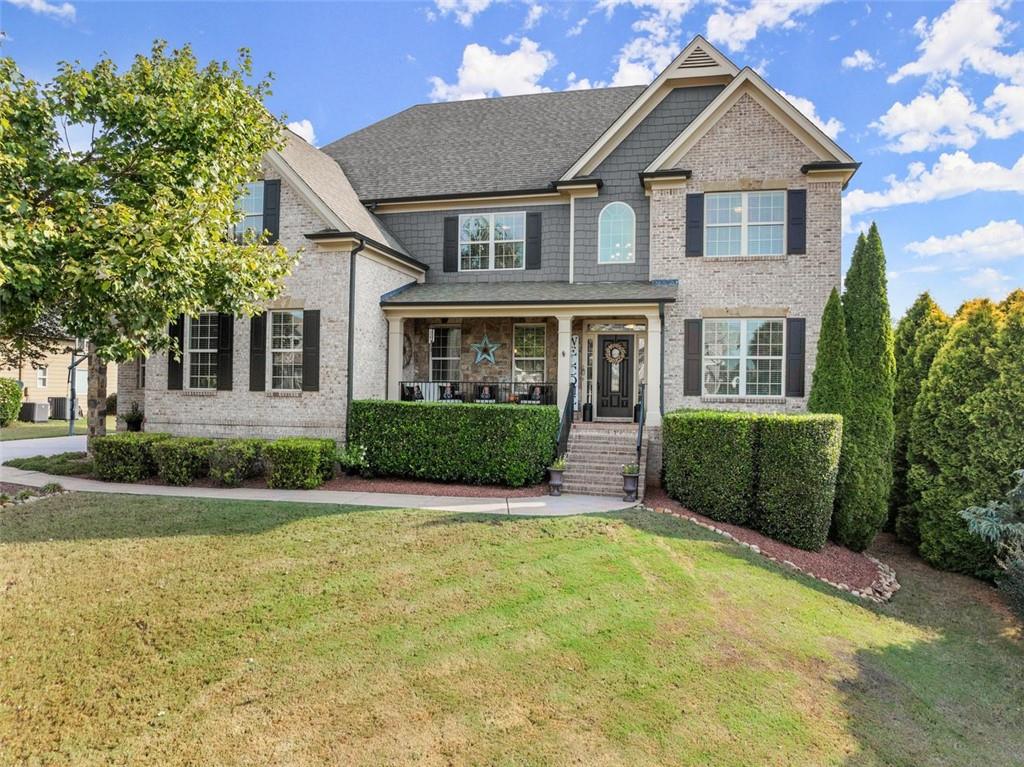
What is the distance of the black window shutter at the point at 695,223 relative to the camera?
13.5 meters

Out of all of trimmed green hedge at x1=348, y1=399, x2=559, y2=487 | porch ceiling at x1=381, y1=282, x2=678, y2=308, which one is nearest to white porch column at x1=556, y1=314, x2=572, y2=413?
porch ceiling at x1=381, y1=282, x2=678, y2=308

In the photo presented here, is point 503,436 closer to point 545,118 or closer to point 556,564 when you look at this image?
point 556,564

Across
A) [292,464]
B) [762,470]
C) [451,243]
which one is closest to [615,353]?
[451,243]

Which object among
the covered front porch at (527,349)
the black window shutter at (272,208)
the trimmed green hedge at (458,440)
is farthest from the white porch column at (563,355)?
the black window shutter at (272,208)

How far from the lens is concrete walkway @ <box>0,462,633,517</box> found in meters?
10.0

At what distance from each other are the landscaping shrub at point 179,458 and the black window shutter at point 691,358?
10704mm

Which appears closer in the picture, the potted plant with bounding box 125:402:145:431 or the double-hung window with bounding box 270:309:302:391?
the double-hung window with bounding box 270:309:302:391

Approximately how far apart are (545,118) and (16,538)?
16464 millimetres

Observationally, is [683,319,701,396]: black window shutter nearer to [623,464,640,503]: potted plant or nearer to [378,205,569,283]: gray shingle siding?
[623,464,640,503]: potted plant

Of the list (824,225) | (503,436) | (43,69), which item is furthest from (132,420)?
(824,225)

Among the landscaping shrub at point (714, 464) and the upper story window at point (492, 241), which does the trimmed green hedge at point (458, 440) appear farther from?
the upper story window at point (492, 241)

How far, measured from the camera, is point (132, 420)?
50.8 feet

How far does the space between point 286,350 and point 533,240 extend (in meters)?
6.91

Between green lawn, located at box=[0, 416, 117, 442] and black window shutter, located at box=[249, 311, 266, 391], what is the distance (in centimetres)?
1214
